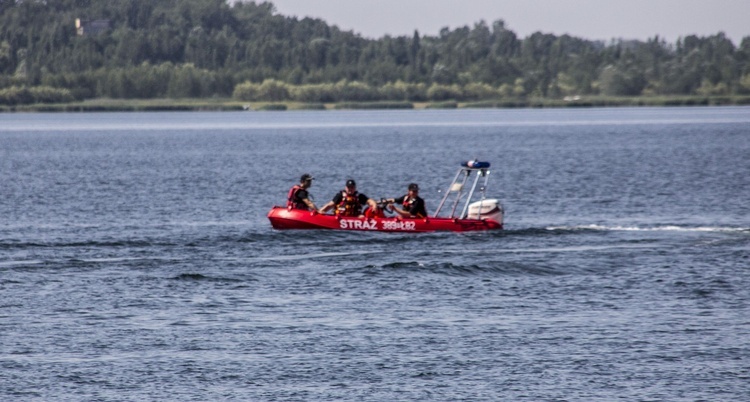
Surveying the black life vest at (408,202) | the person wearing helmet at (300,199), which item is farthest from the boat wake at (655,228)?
the person wearing helmet at (300,199)

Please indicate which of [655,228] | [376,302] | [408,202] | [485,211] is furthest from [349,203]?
[376,302]

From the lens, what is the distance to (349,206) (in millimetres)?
35688

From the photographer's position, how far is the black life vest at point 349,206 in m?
35.7

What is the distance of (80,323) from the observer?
2392cm

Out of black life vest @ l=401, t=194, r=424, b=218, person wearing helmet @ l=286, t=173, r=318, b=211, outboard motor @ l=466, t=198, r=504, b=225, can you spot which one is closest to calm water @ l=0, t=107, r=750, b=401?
outboard motor @ l=466, t=198, r=504, b=225

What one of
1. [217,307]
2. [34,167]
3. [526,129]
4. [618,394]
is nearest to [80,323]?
[217,307]

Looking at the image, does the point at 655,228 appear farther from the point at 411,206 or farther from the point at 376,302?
the point at 376,302

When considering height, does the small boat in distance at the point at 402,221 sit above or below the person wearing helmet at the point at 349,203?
below

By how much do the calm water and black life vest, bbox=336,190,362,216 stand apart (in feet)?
2.24

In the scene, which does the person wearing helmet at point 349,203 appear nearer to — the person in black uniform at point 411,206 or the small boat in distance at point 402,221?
the small boat in distance at point 402,221

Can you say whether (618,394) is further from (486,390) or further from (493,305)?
(493,305)

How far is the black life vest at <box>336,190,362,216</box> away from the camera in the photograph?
117 ft

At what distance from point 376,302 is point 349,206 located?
Answer: 32.6 feet

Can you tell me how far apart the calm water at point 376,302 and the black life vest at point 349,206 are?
0.68m
